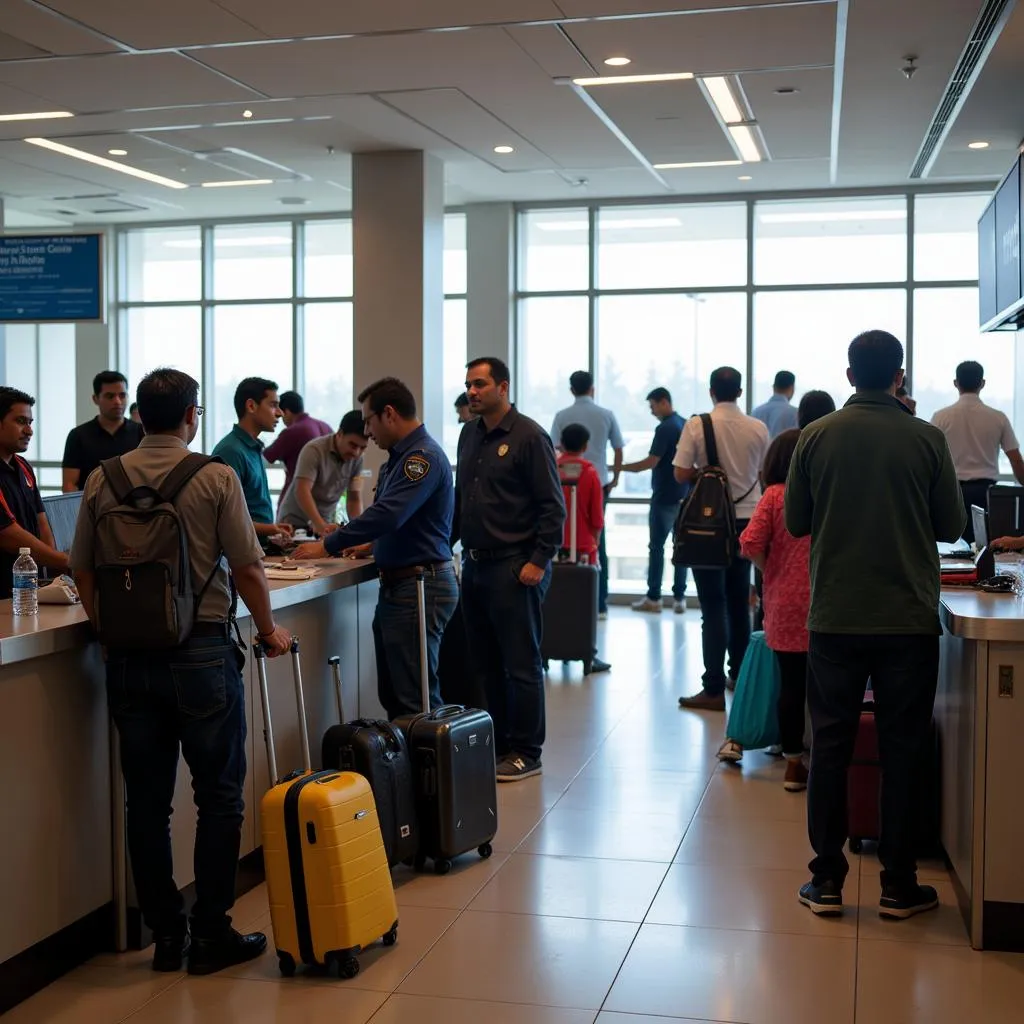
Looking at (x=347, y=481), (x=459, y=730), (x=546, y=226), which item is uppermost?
(x=546, y=226)

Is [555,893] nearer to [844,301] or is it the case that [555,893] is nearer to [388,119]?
[388,119]

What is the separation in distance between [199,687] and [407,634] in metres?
1.53

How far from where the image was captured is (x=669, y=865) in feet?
13.8

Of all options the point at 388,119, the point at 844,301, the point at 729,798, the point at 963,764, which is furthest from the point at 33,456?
the point at 963,764

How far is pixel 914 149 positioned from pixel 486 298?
389 cm

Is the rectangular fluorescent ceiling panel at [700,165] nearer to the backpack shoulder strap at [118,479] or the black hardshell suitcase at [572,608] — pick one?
the black hardshell suitcase at [572,608]

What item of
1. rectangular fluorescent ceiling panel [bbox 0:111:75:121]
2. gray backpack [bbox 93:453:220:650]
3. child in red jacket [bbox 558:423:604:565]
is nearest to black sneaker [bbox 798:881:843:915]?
gray backpack [bbox 93:453:220:650]

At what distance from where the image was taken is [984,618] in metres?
3.36

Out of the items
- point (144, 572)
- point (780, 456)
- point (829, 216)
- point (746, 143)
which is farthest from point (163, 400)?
point (829, 216)

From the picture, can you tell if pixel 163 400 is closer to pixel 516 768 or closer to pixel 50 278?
pixel 516 768

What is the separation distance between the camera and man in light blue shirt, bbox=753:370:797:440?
9211mm

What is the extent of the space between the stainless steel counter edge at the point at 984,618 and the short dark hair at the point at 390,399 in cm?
207

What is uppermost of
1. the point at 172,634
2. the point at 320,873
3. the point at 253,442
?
the point at 253,442

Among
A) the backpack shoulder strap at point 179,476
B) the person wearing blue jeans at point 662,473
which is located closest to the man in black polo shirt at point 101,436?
the person wearing blue jeans at point 662,473
